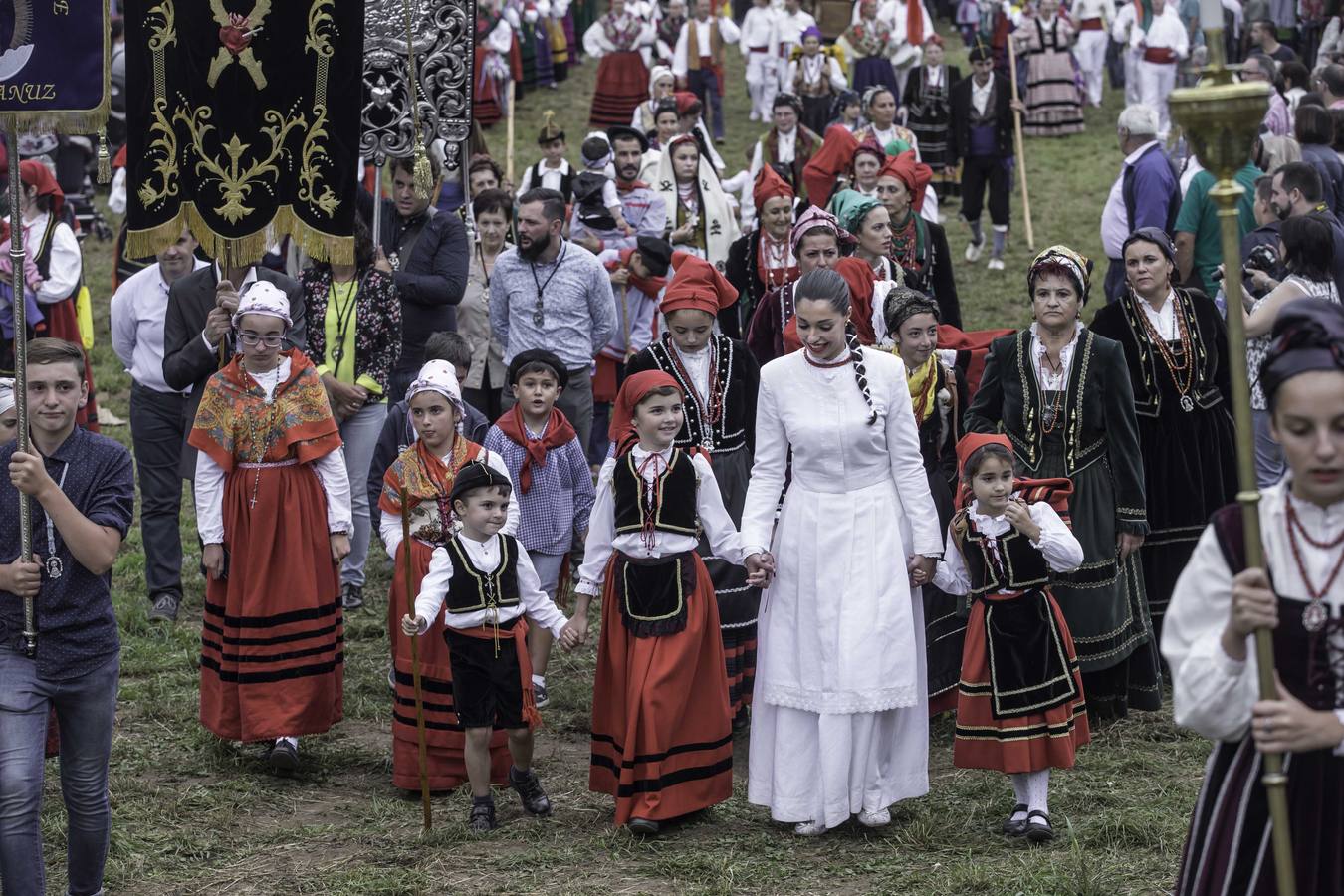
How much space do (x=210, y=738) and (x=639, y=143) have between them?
20.3ft

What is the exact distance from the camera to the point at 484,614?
6.61m

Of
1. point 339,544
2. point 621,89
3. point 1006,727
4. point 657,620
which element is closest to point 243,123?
point 339,544

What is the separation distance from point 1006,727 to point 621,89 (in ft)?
57.8

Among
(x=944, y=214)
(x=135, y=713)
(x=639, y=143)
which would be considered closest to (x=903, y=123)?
(x=944, y=214)

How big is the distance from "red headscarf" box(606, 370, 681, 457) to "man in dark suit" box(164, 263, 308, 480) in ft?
6.81

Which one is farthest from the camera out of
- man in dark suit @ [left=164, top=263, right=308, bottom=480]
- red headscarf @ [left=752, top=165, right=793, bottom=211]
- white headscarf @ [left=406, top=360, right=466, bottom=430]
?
red headscarf @ [left=752, top=165, right=793, bottom=211]

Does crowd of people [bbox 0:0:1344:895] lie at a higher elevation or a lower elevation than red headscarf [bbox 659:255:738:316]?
lower

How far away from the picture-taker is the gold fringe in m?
7.47

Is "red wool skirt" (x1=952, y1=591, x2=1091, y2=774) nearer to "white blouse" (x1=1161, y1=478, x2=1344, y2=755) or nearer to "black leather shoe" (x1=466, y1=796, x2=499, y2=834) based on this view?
"black leather shoe" (x1=466, y1=796, x2=499, y2=834)

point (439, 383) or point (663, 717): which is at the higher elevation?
point (439, 383)

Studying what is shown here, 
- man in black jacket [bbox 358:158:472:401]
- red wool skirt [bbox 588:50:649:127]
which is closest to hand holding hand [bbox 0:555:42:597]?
man in black jacket [bbox 358:158:472:401]

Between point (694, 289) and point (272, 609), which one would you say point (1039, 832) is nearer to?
point (694, 289)

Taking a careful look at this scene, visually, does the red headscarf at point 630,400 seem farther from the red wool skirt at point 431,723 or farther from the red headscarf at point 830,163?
the red headscarf at point 830,163

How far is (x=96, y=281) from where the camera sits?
18047mm
